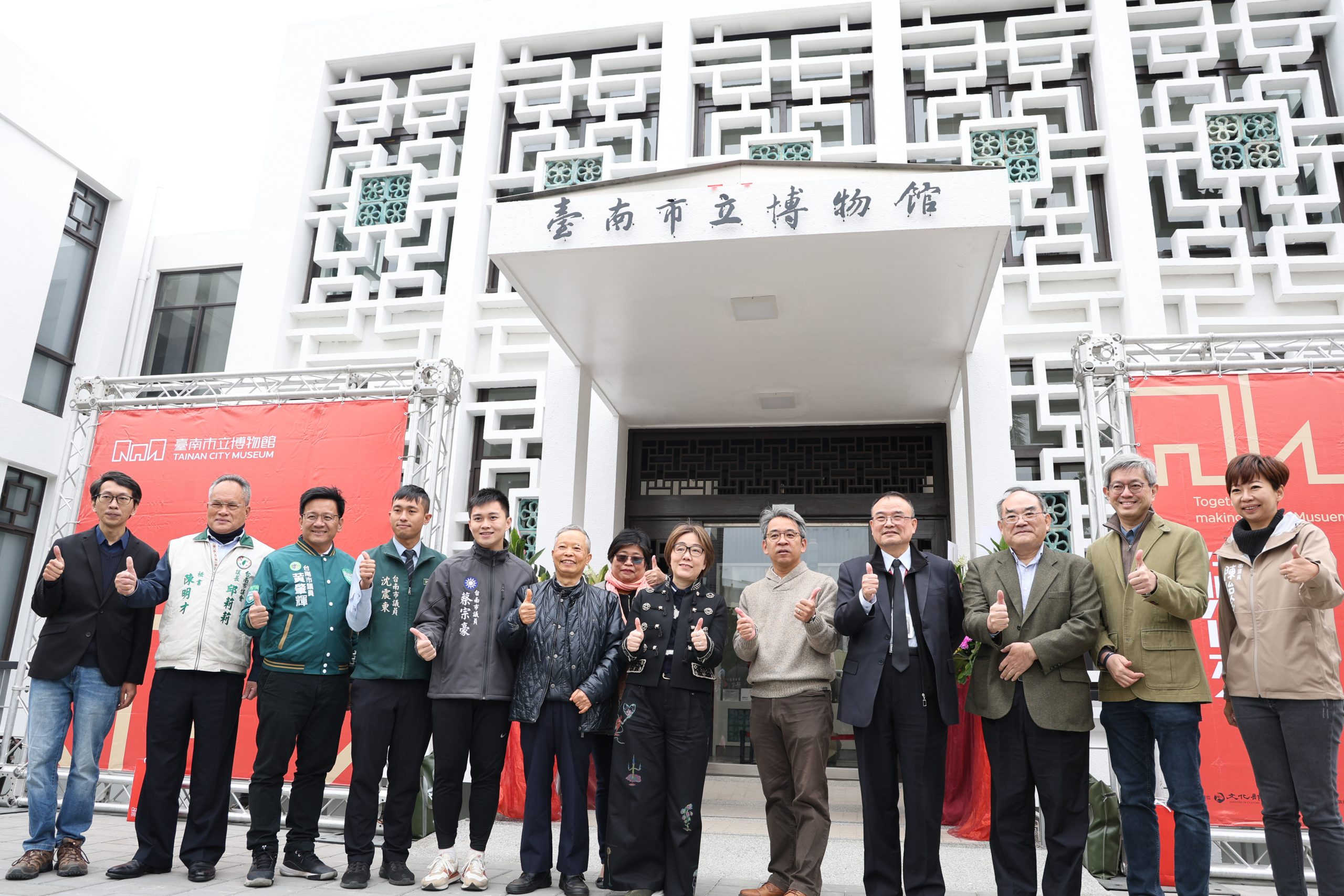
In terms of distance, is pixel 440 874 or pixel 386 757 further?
pixel 386 757

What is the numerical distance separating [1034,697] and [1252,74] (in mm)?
5789

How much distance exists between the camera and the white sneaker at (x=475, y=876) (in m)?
3.44

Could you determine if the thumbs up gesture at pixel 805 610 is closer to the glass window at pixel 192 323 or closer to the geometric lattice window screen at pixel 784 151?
the geometric lattice window screen at pixel 784 151

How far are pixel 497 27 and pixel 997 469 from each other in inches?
215

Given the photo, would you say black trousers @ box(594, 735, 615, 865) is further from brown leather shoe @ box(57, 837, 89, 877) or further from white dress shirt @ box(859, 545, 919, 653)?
brown leather shoe @ box(57, 837, 89, 877)

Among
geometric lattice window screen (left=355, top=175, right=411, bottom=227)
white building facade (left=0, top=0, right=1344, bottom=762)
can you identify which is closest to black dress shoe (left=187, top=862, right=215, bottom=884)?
white building facade (left=0, top=0, right=1344, bottom=762)

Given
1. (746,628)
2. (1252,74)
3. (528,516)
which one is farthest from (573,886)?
(1252,74)

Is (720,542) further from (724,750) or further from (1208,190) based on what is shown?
(1208,190)

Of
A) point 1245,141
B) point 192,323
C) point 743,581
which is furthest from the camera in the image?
point 192,323

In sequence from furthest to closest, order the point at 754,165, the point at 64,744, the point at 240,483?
the point at 754,165 < the point at 240,483 < the point at 64,744

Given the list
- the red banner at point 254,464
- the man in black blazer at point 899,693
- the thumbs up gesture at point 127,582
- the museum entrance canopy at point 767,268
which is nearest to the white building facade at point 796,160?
the museum entrance canopy at point 767,268

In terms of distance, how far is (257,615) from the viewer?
139 inches

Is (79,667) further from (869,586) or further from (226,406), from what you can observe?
(869,586)

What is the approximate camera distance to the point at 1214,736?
4117 millimetres
